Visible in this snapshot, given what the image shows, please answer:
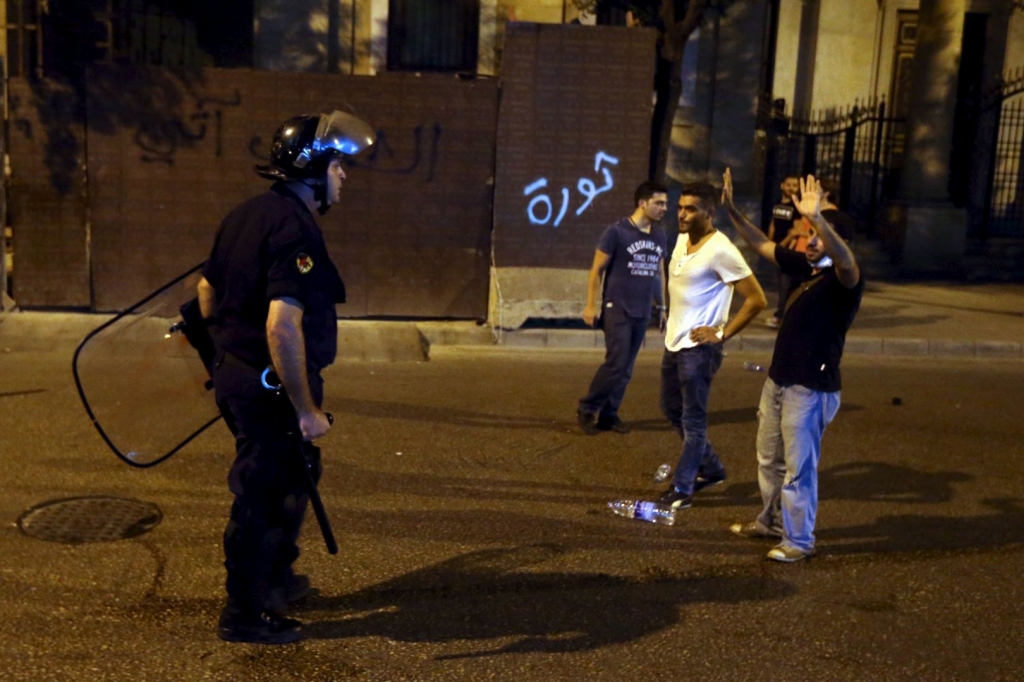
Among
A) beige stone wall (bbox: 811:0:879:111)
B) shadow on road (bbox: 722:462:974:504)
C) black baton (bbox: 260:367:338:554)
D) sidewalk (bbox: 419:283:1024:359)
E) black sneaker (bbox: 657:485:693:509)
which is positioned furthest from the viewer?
beige stone wall (bbox: 811:0:879:111)

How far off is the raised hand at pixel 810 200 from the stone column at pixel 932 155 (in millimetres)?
12999

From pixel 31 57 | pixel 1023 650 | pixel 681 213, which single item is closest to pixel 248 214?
pixel 681 213

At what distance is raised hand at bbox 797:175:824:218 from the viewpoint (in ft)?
16.1

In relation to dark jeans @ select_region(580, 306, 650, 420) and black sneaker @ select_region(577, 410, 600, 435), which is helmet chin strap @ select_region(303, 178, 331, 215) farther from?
black sneaker @ select_region(577, 410, 600, 435)

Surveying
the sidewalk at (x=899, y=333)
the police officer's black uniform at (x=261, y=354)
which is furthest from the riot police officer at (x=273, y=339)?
the sidewalk at (x=899, y=333)

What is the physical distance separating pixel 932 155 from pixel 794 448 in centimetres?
1339

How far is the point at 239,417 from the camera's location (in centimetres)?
429

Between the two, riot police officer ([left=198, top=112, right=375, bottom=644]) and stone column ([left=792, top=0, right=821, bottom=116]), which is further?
stone column ([left=792, top=0, right=821, bottom=116])

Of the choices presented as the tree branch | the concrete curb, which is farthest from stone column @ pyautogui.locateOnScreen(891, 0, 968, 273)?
the tree branch

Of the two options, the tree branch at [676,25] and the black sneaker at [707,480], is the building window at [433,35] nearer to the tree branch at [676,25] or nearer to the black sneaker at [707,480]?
the tree branch at [676,25]

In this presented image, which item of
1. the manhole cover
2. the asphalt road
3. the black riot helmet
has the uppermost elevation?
the black riot helmet

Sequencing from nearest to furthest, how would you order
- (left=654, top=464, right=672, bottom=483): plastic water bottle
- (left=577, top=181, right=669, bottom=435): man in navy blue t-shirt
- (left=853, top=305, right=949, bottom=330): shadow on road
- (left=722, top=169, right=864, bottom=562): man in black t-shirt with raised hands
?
(left=722, top=169, right=864, bottom=562): man in black t-shirt with raised hands → (left=654, top=464, right=672, bottom=483): plastic water bottle → (left=577, top=181, right=669, bottom=435): man in navy blue t-shirt → (left=853, top=305, right=949, bottom=330): shadow on road

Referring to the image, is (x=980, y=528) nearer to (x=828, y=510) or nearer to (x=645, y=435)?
(x=828, y=510)

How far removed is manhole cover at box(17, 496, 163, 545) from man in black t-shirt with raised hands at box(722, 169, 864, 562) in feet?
9.81
